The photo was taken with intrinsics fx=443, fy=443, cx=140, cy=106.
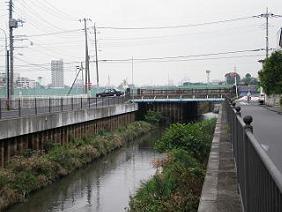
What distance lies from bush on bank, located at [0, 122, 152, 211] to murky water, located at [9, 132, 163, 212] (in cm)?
39

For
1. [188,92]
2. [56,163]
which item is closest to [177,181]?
[56,163]

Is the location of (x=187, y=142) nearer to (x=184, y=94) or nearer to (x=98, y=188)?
(x=98, y=188)

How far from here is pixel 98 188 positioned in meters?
20.9

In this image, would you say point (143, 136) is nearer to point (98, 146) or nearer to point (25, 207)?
point (98, 146)

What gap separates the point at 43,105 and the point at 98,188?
573 inches

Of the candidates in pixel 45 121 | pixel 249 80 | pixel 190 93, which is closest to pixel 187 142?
pixel 45 121

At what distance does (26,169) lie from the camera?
65.6ft

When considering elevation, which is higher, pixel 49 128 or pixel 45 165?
pixel 49 128

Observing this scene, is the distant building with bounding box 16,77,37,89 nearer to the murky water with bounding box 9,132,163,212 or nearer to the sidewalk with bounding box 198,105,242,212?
the murky water with bounding box 9,132,163,212

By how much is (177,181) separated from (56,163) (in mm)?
12064

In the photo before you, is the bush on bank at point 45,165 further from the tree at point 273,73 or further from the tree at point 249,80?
the tree at point 249,80

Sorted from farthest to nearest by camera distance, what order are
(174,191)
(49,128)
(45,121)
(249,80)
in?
(249,80) → (49,128) → (45,121) → (174,191)

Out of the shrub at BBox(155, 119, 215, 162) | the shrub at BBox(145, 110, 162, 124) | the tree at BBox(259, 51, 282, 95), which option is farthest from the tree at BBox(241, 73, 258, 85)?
the shrub at BBox(155, 119, 215, 162)

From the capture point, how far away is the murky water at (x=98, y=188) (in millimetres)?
17452
